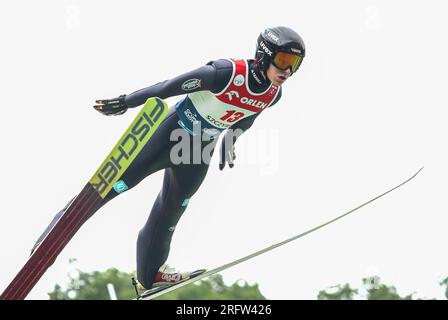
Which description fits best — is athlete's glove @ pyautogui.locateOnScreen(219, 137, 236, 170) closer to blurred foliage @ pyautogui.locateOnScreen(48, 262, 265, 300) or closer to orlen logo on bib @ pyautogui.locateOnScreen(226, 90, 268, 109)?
orlen logo on bib @ pyautogui.locateOnScreen(226, 90, 268, 109)

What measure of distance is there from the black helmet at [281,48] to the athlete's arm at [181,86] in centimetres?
35

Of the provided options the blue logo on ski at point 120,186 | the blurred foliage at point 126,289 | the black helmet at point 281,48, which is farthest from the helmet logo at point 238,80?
the blurred foliage at point 126,289

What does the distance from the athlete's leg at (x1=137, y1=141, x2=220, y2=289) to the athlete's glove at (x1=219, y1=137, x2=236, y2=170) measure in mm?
316

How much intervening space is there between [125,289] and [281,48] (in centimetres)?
2568

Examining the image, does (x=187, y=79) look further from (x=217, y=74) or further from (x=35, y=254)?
(x=35, y=254)

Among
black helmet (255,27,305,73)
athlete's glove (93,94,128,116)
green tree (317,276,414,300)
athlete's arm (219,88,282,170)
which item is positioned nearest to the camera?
black helmet (255,27,305,73)

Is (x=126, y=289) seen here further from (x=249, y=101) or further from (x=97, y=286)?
(x=249, y=101)

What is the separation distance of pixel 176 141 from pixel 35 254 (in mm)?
1744

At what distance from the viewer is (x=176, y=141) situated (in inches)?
383

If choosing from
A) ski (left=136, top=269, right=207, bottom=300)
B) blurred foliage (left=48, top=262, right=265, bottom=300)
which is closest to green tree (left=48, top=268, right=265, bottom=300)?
blurred foliage (left=48, top=262, right=265, bottom=300)

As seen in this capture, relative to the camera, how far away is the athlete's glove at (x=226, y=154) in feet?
33.6

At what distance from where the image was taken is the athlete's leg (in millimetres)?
9852

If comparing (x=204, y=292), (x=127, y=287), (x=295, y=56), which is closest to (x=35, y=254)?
(x=295, y=56)
